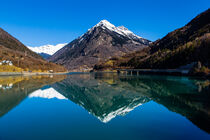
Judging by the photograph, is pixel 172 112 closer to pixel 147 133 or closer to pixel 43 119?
pixel 147 133

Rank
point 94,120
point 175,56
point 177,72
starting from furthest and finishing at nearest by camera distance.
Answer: point 175,56, point 177,72, point 94,120

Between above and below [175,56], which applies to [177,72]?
below

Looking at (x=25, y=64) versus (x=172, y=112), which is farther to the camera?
(x=25, y=64)

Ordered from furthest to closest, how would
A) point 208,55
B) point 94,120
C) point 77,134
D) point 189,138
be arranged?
point 208,55, point 94,120, point 77,134, point 189,138

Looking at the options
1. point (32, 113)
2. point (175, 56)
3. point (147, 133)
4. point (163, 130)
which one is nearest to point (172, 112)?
point (163, 130)

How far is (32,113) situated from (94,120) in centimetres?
501

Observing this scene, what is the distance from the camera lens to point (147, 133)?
7711 mm

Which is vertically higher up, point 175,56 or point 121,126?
point 175,56

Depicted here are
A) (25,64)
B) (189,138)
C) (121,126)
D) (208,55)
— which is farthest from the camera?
(25,64)

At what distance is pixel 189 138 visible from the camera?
281 inches

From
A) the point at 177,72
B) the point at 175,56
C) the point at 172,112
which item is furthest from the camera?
the point at 175,56

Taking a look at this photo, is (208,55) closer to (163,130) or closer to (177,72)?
(177,72)

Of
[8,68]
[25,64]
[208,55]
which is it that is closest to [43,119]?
[208,55]

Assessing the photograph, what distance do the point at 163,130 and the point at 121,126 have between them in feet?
7.01
